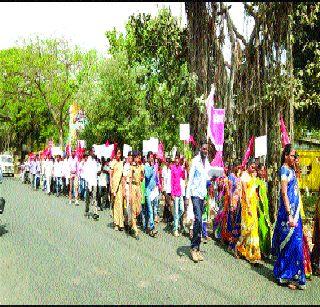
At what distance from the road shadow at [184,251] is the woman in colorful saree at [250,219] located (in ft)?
3.21

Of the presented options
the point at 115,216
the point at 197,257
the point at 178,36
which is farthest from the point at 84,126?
the point at 197,257

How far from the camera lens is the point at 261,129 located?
13266 mm

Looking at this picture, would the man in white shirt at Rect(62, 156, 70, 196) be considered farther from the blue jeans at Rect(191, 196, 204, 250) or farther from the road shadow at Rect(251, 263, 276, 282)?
the road shadow at Rect(251, 263, 276, 282)

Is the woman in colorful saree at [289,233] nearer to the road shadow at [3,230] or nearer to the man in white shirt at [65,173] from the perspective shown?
the road shadow at [3,230]

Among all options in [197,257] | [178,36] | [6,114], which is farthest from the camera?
[6,114]

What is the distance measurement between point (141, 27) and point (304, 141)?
1518cm

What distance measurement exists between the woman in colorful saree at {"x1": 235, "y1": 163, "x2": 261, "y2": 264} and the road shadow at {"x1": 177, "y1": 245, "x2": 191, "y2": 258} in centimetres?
98

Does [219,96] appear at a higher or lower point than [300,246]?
higher

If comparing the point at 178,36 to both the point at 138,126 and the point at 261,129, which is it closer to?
the point at 261,129

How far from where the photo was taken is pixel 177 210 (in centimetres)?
1120

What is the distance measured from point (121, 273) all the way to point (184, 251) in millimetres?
2080

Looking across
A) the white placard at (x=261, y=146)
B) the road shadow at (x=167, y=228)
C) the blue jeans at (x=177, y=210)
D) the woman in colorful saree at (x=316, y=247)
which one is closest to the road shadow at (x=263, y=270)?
the woman in colorful saree at (x=316, y=247)

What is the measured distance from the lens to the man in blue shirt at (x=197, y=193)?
8.44m

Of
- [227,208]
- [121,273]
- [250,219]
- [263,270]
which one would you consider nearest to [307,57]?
[227,208]
